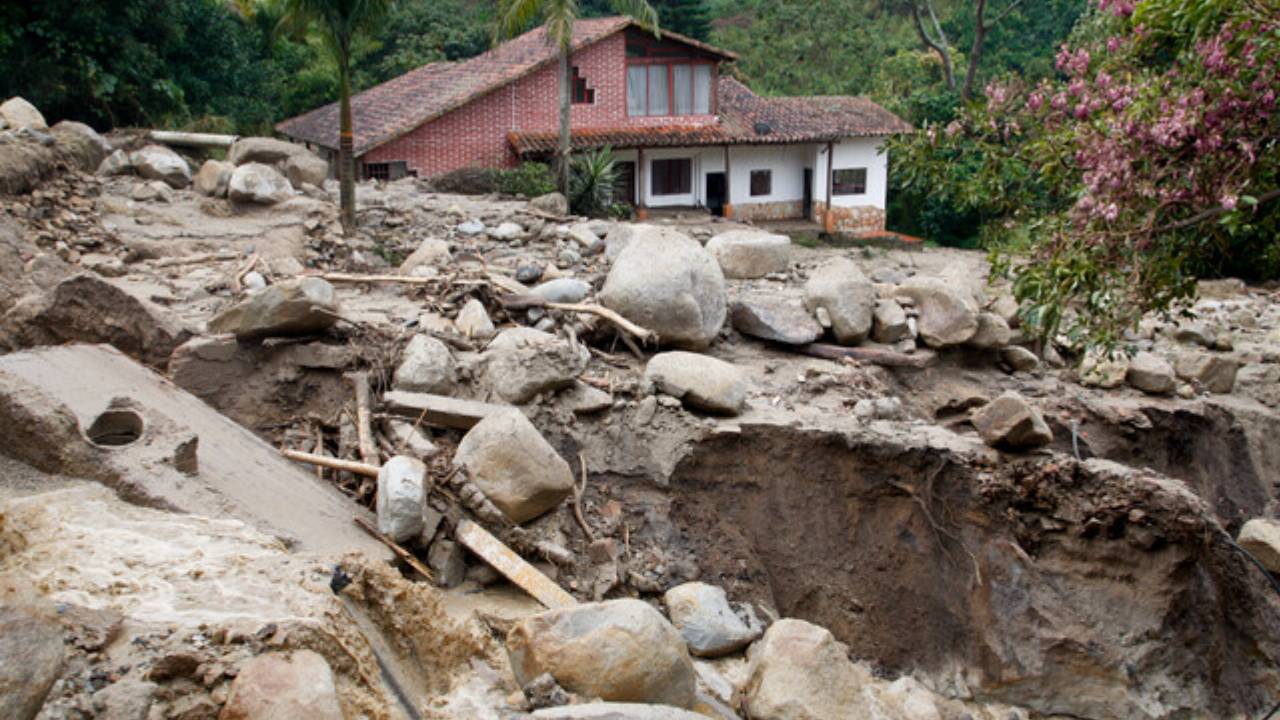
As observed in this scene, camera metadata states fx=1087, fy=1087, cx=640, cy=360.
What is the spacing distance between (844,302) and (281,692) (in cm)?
713

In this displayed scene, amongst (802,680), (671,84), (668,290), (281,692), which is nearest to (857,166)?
(671,84)

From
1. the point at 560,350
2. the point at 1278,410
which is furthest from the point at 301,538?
the point at 1278,410

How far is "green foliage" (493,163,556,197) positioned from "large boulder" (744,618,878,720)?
14.0m

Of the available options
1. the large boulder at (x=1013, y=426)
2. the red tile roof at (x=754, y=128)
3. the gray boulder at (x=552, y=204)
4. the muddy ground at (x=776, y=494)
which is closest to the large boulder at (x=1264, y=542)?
the muddy ground at (x=776, y=494)

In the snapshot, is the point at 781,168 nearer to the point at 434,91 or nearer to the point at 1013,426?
the point at 434,91

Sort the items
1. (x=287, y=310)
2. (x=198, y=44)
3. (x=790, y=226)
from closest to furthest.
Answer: (x=287, y=310)
(x=198, y=44)
(x=790, y=226)

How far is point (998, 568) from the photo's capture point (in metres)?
8.07

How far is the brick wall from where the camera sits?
21.3m

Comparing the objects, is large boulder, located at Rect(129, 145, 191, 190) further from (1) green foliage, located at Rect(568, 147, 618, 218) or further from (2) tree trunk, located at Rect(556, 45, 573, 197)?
(1) green foliage, located at Rect(568, 147, 618, 218)

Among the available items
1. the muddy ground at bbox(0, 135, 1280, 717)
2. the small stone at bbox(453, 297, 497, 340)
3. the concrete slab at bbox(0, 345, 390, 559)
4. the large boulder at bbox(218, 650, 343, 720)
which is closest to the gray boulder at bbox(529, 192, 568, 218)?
the muddy ground at bbox(0, 135, 1280, 717)

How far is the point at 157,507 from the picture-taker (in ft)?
16.4

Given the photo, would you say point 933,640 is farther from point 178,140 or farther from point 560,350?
point 178,140

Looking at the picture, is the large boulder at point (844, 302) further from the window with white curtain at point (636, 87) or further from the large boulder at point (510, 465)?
the window with white curtain at point (636, 87)

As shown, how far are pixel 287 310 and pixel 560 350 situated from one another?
1907 millimetres
